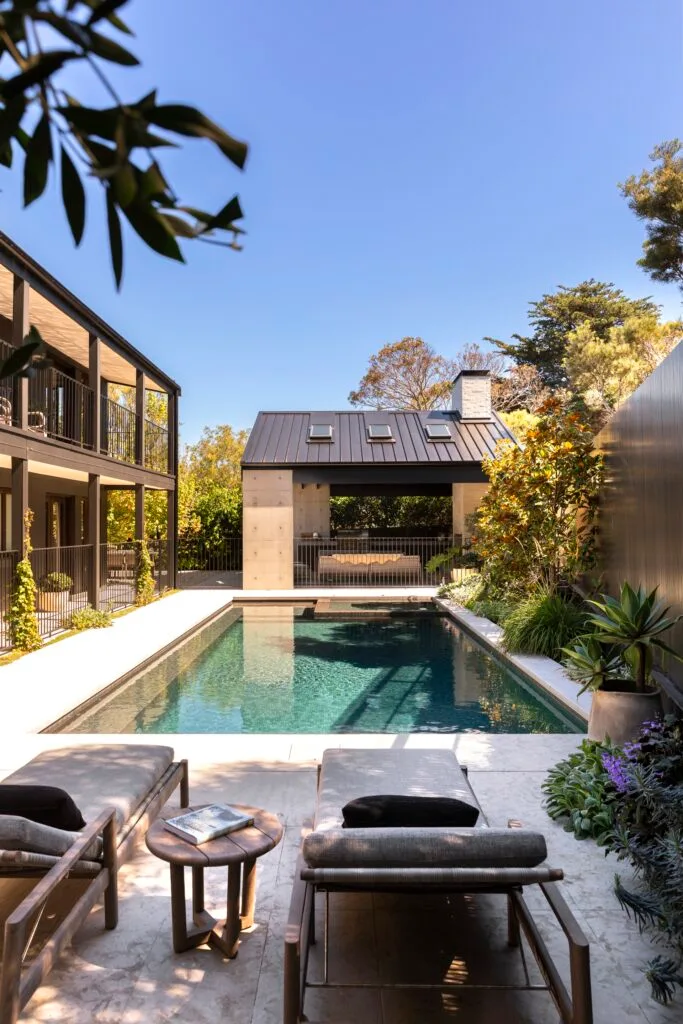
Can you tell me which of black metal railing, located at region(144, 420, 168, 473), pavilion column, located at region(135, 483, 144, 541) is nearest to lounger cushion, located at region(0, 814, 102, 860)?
pavilion column, located at region(135, 483, 144, 541)

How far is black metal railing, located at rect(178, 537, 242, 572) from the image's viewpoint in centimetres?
2256

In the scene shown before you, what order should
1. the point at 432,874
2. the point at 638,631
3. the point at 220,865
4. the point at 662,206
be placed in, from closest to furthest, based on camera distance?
the point at 432,874
the point at 220,865
the point at 638,631
the point at 662,206

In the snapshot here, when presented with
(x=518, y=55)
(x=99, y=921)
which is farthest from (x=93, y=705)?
(x=518, y=55)

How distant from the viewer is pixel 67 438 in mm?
11594

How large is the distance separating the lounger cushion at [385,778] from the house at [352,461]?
45.8ft

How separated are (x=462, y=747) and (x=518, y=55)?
411 inches

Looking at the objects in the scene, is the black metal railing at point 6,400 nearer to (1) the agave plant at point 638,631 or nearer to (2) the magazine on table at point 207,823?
(2) the magazine on table at point 207,823

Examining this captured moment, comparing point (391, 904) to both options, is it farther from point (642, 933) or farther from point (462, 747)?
point (462, 747)

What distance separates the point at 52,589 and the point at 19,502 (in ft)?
12.7

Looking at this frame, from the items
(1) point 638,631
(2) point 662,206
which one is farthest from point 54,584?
(2) point 662,206

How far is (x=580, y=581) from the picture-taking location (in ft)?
35.0

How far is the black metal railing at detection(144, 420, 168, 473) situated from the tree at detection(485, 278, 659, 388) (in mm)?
20409

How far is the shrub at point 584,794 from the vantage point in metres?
3.83

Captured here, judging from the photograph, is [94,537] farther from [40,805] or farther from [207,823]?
[207,823]
